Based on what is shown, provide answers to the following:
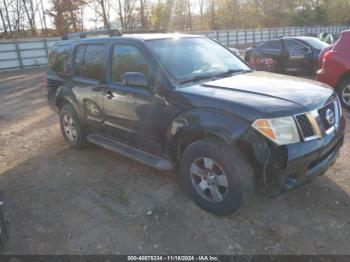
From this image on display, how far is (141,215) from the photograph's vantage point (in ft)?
11.2

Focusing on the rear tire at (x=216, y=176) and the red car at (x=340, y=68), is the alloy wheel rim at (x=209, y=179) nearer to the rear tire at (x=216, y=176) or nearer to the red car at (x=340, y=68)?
the rear tire at (x=216, y=176)

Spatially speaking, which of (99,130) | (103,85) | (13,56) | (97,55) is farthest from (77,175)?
(13,56)

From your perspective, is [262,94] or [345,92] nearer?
[262,94]

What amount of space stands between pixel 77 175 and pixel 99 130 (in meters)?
0.69

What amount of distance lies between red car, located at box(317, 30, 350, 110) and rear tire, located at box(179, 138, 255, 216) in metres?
4.78

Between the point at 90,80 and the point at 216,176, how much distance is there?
2429 mm

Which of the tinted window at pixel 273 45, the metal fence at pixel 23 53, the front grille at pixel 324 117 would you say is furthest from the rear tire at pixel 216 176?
the metal fence at pixel 23 53

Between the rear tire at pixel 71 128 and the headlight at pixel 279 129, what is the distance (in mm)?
3163

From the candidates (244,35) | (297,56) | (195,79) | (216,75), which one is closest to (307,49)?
(297,56)

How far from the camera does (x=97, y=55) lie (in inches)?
178

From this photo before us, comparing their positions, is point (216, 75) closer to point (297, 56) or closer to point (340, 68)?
point (340, 68)

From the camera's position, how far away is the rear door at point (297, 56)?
1055cm

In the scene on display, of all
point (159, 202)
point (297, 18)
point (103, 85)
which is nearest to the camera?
point (159, 202)

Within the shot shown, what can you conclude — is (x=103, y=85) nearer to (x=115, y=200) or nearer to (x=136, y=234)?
(x=115, y=200)
